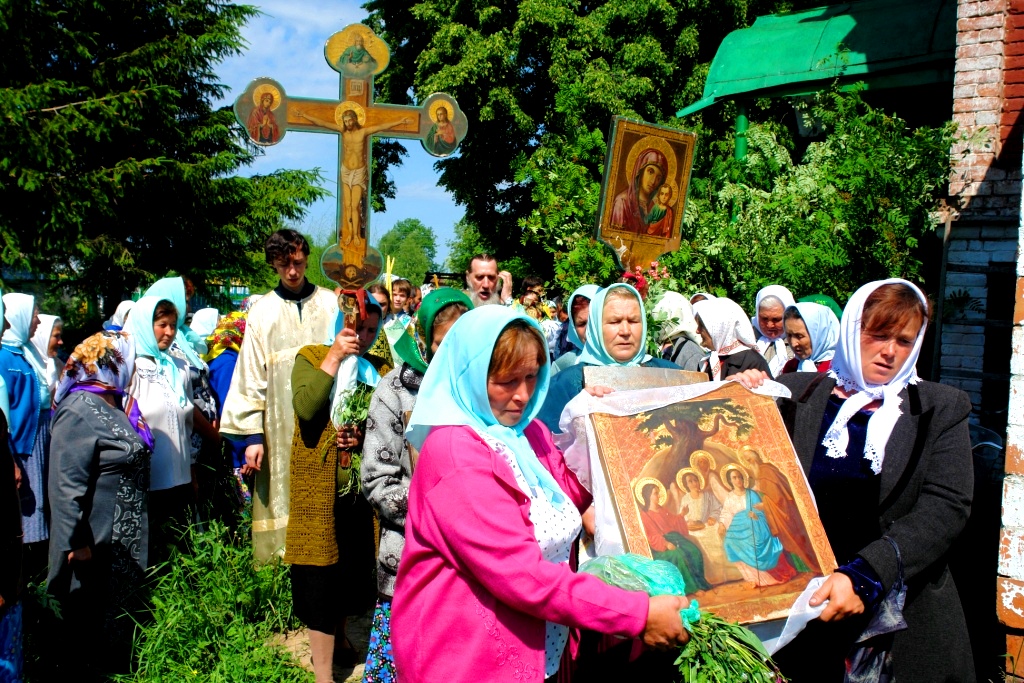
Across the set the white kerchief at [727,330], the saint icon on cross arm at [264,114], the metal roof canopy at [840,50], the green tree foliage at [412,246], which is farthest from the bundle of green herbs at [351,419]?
the green tree foliage at [412,246]

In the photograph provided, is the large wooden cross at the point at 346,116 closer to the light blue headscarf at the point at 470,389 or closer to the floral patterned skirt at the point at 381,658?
the floral patterned skirt at the point at 381,658

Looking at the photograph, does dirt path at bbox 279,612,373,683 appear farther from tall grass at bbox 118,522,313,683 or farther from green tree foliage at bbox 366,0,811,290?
green tree foliage at bbox 366,0,811,290

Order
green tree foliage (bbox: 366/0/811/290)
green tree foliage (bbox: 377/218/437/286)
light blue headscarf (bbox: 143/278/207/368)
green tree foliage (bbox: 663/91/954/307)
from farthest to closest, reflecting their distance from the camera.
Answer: green tree foliage (bbox: 377/218/437/286), green tree foliage (bbox: 366/0/811/290), green tree foliage (bbox: 663/91/954/307), light blue headscarf (bbox: 143/278/207/368)

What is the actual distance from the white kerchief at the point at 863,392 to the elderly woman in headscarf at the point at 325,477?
2189 mm

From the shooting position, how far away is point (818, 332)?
211 inches

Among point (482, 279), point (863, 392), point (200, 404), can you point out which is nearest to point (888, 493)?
point (863, 392)

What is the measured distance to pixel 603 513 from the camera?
2.57m

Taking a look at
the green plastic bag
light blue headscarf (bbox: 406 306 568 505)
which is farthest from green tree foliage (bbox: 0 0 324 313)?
the green plastic bag

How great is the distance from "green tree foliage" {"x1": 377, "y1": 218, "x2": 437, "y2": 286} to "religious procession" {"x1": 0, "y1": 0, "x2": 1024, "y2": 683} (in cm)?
1773

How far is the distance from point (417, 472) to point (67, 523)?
264cm

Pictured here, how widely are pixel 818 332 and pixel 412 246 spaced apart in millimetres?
32573

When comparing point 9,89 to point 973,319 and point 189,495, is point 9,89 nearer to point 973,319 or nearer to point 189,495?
point 189,495

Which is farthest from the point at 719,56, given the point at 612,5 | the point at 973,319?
the point at 973,319

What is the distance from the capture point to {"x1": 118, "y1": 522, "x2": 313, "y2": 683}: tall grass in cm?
431
